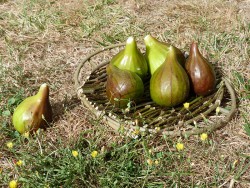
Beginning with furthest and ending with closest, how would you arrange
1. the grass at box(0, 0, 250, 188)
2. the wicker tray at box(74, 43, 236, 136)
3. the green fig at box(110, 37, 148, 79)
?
1. the green fig at box(110, 37, 148, 79)
2. the wicker tray at box(74, 43, 236, 136)
3. the grass at box(0, 0, 250, 188)

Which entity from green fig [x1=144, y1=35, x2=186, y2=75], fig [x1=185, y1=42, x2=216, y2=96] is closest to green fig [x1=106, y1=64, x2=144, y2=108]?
green fig [x1=144, y1=35, x2=186, y2=75]

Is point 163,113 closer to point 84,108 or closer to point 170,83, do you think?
point 170,83

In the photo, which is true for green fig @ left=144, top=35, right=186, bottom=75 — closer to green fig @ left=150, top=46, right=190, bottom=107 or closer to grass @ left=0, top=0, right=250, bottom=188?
green fig @ left=150, top=46, right=190, bottom=107

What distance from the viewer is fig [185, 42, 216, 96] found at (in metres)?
2.25

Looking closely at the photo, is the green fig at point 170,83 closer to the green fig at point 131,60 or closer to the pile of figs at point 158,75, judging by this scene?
the pile of figs at point 158,75

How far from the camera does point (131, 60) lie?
2244mm

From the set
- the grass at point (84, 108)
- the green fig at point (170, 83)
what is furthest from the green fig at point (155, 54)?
the grass at point (84, 108)

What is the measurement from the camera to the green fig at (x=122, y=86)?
7.07 ft

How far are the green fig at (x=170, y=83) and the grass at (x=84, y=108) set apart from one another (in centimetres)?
22

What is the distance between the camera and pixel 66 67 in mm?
2885

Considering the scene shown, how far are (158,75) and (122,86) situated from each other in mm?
193

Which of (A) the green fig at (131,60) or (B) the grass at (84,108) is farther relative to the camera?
(A) the green fig at (131,60)

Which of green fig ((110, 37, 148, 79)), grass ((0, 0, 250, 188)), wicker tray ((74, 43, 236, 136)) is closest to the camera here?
grass ((0, 0, 250, 188))

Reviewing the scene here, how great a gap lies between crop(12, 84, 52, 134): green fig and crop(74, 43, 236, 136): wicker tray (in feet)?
0.79
